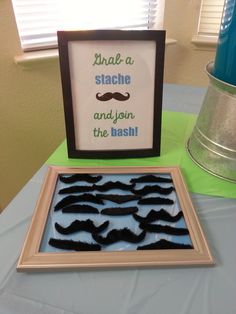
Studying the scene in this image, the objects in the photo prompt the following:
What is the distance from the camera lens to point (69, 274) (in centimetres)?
39

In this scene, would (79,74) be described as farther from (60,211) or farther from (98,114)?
(60,211)

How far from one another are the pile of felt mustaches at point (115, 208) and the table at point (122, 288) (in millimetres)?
42

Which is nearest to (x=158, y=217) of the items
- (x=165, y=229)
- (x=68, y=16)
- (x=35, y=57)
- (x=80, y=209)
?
(x=165, y=229)

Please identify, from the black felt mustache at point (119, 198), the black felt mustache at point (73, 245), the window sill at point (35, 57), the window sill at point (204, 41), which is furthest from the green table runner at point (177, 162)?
the window sill at point (204, 41)

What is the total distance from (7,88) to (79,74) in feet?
2.14

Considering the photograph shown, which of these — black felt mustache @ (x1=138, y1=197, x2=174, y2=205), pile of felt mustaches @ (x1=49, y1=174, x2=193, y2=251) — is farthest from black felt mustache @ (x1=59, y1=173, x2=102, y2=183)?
black felt mustache @ (x1=138, y1=197, x2=174, y2=205)

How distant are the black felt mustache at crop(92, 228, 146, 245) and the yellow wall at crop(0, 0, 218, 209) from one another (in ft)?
2.93

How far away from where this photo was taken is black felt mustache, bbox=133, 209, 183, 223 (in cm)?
47

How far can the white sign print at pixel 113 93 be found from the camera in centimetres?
58

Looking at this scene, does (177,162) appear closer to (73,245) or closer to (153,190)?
(153,190)

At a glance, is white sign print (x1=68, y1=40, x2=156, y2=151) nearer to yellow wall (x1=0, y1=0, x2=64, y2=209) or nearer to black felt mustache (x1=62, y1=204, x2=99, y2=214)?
black felt mustache (x1=62, y1=204, x2=99, y2=214)

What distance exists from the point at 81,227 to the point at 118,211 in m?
0.07

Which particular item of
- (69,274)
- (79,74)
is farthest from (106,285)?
(79,74)

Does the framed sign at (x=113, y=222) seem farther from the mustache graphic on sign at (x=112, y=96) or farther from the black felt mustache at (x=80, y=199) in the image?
the mustache graphic on sign at (x=112, y=96)
